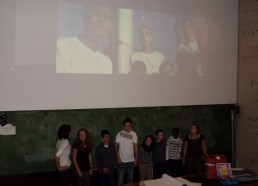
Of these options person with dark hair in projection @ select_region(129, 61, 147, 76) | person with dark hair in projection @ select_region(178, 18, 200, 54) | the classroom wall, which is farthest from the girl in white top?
the classroom wall

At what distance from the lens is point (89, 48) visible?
460cm

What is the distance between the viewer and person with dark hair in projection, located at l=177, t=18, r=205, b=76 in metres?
5.40

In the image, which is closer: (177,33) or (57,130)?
(57,130)

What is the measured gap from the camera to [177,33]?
534cm

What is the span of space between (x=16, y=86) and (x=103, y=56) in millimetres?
1402

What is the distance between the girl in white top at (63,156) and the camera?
431 cm

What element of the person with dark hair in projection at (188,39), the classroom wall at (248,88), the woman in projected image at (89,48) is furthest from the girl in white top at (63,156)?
the classroom wall at (248,88)

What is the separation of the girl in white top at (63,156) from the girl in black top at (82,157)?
0.38ft

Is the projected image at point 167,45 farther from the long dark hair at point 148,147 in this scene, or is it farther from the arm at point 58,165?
the arm at point 58,165

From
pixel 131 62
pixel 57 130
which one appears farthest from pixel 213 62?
pixel 57 130

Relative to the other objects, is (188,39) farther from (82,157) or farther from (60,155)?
(60,155)

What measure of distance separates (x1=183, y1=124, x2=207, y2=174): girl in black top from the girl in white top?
6.97 ft

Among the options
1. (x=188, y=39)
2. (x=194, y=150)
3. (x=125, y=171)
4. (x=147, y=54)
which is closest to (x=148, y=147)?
(x=125, y=171)

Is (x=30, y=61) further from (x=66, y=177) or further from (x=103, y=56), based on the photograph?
(x=66, y=177)
